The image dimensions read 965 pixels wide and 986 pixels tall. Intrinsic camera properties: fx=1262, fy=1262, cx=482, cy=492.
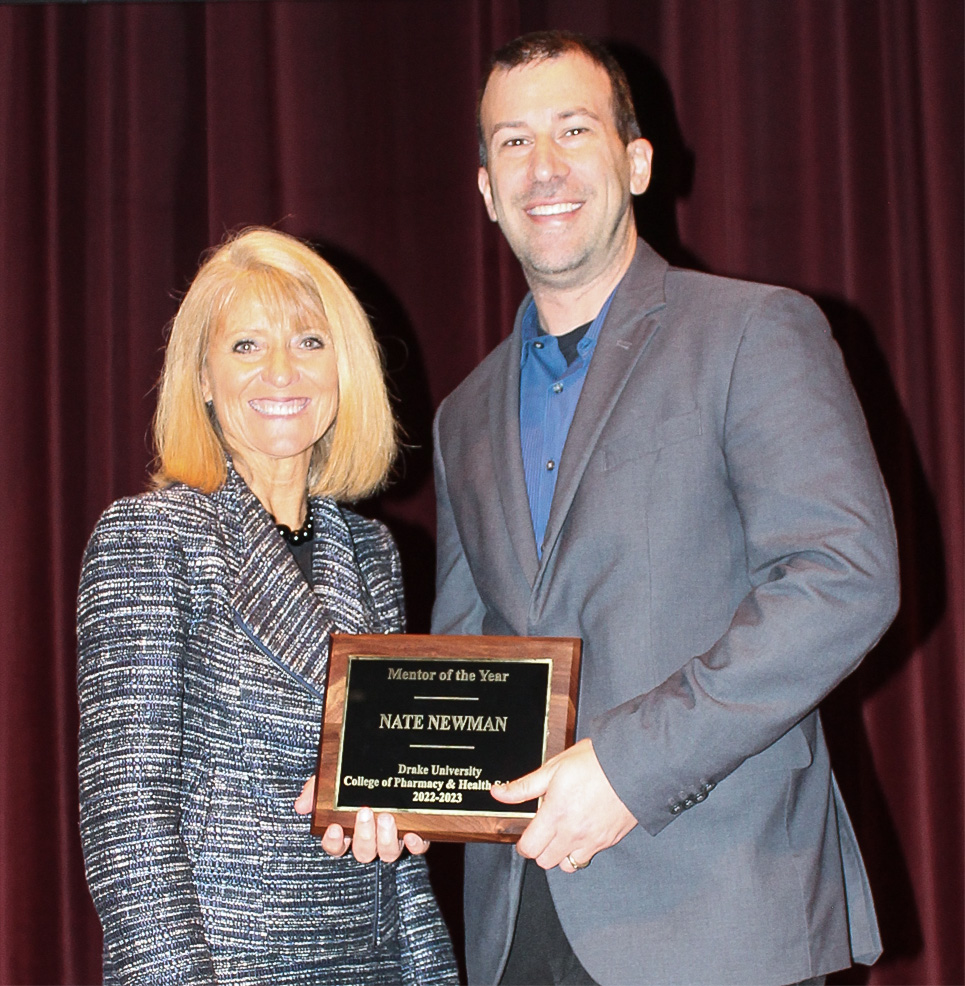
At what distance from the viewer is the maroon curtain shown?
3.46 meters

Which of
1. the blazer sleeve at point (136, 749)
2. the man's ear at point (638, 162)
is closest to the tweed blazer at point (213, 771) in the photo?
the blazer sleeve at point (136, 749)

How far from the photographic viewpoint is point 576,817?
1597 millimetres

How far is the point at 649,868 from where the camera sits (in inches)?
66.0

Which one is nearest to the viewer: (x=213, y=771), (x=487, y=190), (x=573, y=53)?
(x=213, y=771)

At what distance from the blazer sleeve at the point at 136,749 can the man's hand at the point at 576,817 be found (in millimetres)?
494

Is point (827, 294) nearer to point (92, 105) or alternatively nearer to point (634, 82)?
point (634, 82)

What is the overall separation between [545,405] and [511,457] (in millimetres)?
110

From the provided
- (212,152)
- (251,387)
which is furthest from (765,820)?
(212,152)

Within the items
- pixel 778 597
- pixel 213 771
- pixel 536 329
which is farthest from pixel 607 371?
pixel 213 771

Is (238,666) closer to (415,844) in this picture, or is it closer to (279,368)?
(415,844)

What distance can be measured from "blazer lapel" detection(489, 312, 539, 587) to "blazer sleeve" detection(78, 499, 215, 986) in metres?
0.50

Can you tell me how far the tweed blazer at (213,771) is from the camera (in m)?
1.74

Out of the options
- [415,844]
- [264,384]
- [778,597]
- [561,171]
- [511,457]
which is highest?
[561,171]

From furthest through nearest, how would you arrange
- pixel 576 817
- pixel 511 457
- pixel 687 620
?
pixel 511 457 < pixel 687 620 < pixel 576 817
